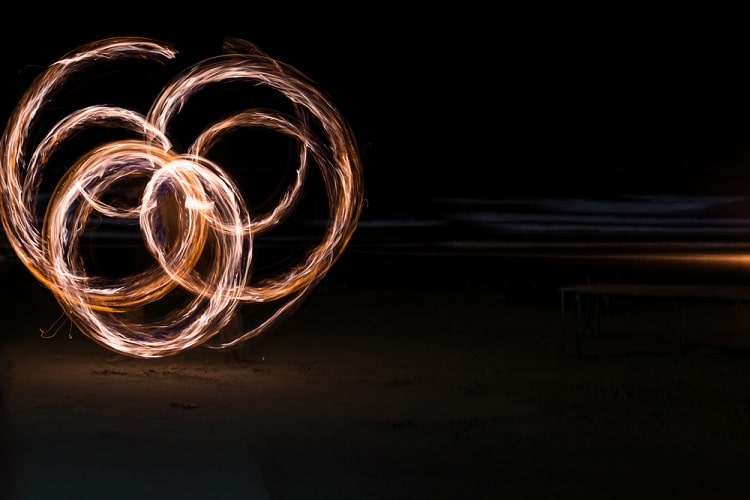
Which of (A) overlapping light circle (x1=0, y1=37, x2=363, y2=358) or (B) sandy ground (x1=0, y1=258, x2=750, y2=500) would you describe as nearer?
(B) sandy ground (x1=0, y1=258, x2=750, y2=500)

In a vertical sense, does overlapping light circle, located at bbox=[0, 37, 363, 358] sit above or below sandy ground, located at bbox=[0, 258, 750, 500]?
above

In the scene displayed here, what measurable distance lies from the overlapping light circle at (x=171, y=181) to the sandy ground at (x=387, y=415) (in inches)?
19.7

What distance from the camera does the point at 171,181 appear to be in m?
11.5

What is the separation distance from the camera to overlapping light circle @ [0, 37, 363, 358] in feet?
36.6

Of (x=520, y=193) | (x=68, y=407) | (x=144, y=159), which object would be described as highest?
(x=144, y=159)

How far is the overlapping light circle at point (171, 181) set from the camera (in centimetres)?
1116

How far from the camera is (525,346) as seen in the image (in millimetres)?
12500

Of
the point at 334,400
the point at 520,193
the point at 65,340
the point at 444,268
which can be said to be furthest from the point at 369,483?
the point at 520,193

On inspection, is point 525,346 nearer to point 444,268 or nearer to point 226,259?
point 226,259

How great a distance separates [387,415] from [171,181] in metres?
3.83

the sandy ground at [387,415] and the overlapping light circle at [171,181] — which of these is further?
the overlapping light circle at [171,181]

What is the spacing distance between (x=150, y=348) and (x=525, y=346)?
3602mm

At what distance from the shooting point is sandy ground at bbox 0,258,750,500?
665 cm

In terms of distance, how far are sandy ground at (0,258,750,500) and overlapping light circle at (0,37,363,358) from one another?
1.65 ft
